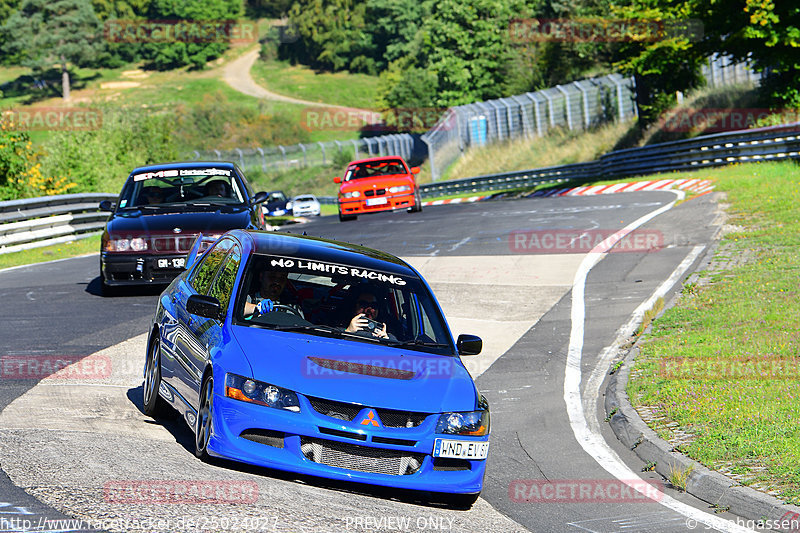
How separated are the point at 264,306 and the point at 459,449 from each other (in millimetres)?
1764

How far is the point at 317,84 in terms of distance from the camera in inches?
5153

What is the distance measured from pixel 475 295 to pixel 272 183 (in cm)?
6292

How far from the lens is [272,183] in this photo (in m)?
77.4

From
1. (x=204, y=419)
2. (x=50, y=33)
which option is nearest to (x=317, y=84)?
(x=50, y=33)

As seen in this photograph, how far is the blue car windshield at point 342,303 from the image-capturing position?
24.6 ft

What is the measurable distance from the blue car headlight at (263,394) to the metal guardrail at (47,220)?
1660 cm

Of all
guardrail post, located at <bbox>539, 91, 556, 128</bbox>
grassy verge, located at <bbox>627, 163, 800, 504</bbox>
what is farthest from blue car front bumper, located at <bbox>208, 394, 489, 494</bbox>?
guardrail post, located at <bbox>539, 91, 556, 128</bbox>

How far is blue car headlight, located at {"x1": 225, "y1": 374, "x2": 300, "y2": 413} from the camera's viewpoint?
656 centimetres

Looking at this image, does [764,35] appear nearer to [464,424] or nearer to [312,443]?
[464,424]

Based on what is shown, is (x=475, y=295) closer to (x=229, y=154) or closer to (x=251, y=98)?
(x=229, y=154)

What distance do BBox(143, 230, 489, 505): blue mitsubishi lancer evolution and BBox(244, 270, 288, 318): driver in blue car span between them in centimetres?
1

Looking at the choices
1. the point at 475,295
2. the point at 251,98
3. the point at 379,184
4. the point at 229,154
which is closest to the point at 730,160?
the point at 379,184

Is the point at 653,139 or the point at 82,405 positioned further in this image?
the point at 653,139

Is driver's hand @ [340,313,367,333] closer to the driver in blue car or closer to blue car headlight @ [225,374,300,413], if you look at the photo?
the driver in blue car
